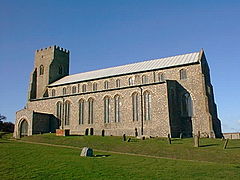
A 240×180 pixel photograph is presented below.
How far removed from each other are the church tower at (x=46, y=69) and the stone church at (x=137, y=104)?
5668 mm

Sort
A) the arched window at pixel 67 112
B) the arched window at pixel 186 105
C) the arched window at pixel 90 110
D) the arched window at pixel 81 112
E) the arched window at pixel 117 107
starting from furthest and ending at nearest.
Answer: the arched window at pixel 67 112 < the arched window at pixel 81 112 < the arched window at pixel 90 110 < the arched window at pixel 117 107 < the arched window at pixel 186 105

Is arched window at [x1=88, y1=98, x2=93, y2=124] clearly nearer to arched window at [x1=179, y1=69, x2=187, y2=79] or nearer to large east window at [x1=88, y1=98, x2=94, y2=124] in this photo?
large east window at [x1=88, y1=98, x2=94, y2=124]

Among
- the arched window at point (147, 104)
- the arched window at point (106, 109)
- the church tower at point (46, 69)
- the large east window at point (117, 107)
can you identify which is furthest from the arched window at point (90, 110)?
the church tower at point (46, 69)

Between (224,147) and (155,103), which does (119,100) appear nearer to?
(155,103)

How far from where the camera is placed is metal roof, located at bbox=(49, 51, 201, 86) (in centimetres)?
4662

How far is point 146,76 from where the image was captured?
48750mm

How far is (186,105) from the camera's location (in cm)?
4297

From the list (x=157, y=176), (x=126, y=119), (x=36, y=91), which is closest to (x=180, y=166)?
(x=157, y=176)

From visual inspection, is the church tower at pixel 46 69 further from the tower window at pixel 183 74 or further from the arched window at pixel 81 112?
the tower window at pixel 183 74

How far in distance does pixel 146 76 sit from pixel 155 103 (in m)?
8.68

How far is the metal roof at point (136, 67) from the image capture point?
153 ft

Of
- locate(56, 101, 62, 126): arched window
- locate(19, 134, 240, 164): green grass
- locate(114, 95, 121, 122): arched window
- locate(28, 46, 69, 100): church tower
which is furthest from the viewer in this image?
locate(28, 46, 69, 100): church tower

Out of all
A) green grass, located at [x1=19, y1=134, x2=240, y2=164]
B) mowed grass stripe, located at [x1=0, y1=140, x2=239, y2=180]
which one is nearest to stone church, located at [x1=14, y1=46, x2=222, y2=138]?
green grass, located at [x1=19, y1=134, x2=240, y2=164]

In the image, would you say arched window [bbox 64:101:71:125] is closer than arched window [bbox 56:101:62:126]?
Yes
